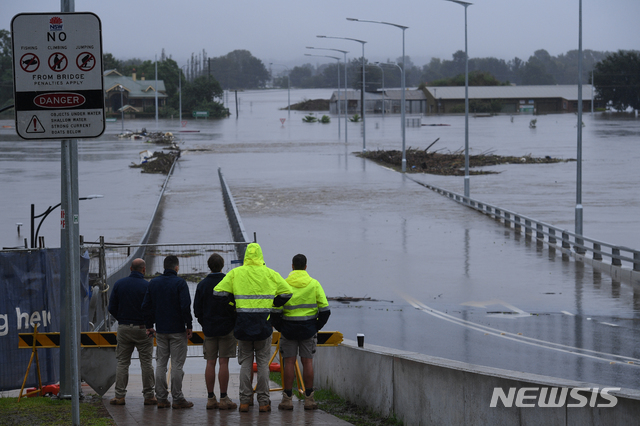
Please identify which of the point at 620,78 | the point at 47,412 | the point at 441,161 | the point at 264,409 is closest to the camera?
the point at 47,412

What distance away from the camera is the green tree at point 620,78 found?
15125 cm

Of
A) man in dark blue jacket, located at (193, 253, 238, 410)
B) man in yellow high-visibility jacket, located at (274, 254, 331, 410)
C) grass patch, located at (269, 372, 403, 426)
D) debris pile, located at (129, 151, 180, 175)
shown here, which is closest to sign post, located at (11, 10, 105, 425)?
man in dark blue jacket, located at (193, 253, 238, 410)


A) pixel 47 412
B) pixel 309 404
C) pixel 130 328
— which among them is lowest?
pixel 309 404

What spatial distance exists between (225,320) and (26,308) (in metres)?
2.61

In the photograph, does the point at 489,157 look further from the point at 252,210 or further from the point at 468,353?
the point at 468,353

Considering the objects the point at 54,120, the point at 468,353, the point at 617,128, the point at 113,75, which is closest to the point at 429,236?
the point at 468,353

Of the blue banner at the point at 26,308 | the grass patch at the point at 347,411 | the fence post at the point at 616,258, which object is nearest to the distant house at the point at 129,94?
the fence post at the point at 616,258

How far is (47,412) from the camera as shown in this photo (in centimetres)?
757

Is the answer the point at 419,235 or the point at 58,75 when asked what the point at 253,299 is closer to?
the point at 58,75

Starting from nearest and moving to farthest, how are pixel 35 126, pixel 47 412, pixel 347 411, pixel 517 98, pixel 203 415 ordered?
pixel 35 126 < pixel 47 412 < pixel 203 415 < pixel 347 411 < pixel 517 98

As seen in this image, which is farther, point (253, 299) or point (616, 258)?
point (616, 258)

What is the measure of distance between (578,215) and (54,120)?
73.5 ft

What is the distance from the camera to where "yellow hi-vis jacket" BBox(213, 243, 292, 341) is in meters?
8.16

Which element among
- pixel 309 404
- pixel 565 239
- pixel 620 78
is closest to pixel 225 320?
pixel 309 404
